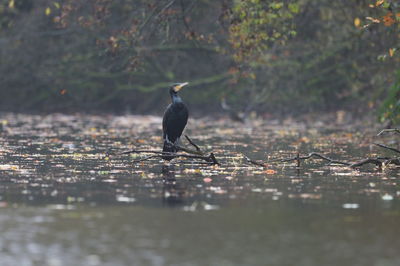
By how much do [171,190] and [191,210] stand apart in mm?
1556

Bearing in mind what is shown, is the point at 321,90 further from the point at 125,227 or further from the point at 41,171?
the point at 125,227

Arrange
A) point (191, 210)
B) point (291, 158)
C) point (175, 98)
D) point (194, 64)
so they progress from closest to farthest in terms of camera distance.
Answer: point (191, 210)
point (291, 158)
point (175, 98)
point (194, 64)

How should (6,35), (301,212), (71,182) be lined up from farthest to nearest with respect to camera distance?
(6,35), (71,182), (301,212)

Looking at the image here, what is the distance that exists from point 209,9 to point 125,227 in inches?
866

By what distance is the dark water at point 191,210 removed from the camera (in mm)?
6680

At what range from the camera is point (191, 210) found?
8625 mm

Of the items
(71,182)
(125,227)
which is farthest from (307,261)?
(71,182)

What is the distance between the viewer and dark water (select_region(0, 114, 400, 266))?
6.68 metres

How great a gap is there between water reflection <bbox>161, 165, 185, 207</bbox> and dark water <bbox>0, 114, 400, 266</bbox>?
0.01 m

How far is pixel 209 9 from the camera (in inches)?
1152

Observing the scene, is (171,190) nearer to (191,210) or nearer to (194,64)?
(191,210)


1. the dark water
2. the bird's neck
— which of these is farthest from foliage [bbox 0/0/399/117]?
the dark water

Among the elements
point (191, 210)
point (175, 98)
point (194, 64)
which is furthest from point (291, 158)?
point (194, 64)

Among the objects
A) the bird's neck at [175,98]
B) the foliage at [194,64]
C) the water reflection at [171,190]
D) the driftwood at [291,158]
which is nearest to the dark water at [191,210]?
the water reflection at [171,190]
